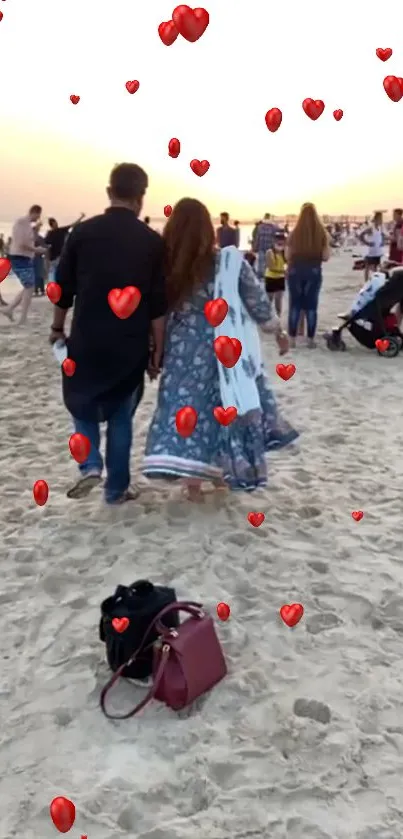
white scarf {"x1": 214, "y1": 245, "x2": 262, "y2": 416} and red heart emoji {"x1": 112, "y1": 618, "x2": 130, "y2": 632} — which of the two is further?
white scarf {"x1": 214, "y1": 245, "x2": 262, "y2": 416}

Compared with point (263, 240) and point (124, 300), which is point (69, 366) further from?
point (263, 240)

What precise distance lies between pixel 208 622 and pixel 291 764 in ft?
1.48

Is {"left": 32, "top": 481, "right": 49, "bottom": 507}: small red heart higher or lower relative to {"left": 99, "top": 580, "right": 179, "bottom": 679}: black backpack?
lower

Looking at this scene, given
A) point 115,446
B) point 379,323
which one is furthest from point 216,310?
point 379,323

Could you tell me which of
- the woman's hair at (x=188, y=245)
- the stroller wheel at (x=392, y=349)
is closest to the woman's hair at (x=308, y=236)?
the stroller wheel at (x=392, y=349)

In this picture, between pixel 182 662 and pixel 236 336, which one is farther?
pixel 236 336

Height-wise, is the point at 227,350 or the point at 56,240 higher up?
the point at 227,350

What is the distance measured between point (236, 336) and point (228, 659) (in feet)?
4.60

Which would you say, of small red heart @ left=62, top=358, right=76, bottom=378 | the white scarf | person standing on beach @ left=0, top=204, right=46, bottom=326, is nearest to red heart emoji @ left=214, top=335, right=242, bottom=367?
the white scarf

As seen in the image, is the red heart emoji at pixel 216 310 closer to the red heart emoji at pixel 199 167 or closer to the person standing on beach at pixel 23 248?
the red heart emoji at pixel 199 167

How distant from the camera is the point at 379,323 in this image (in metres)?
7.26

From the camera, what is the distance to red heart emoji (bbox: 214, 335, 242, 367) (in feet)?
11.0

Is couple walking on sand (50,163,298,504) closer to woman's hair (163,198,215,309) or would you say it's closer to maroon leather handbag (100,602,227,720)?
woman's hair (163,198,215,309)

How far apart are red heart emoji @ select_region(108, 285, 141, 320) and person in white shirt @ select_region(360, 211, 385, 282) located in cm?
864
